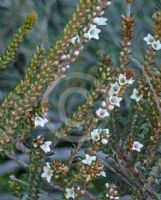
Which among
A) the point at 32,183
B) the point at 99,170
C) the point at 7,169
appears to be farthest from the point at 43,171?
the point at 7,169

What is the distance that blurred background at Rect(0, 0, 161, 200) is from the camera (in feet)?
8.64

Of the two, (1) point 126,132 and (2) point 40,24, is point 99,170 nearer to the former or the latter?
(1) point 126,132

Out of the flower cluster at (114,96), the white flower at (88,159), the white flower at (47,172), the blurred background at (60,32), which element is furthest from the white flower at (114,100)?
the blurred background at (60,32)

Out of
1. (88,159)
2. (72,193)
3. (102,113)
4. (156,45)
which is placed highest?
(156,45)

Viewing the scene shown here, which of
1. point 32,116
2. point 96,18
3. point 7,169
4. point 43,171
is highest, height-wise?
point 96,18

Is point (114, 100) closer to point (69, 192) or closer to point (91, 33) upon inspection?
point (91, 33)

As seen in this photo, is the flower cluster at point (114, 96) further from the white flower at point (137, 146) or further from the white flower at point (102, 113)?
the white flower at point (137, 146)

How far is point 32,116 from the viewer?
1778 millimetres

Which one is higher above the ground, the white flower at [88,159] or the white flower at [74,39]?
the white flower at [74,39]

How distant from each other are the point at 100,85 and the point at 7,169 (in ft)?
3.44

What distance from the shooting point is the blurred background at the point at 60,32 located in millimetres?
2633

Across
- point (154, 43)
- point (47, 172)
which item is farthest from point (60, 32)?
point (47, 172)

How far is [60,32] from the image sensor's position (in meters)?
2.68

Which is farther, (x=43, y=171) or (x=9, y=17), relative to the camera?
(x=9, y=17)
